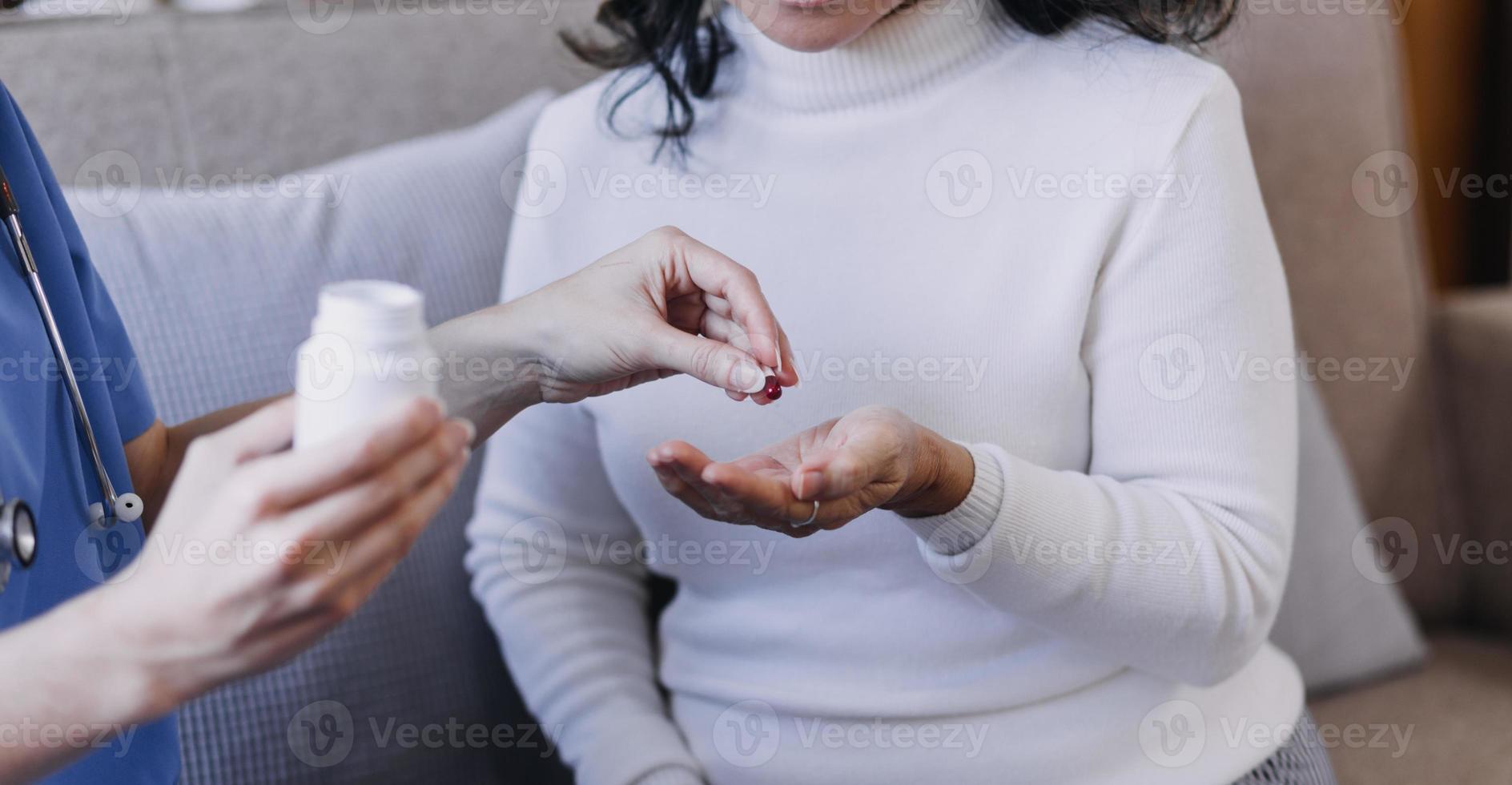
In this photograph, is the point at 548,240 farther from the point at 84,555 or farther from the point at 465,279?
the point at 84,555

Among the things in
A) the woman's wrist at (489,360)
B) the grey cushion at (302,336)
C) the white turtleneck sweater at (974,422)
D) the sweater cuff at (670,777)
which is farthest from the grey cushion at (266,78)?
the sweater cuff at (670,777)

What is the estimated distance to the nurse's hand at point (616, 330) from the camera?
28.0 inches

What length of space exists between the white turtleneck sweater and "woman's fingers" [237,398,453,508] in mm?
403

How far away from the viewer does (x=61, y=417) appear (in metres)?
0.71

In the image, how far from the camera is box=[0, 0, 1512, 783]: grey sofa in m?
1.00

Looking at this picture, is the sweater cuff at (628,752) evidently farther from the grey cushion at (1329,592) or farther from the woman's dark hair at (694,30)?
the grey cushion at (1329,592)

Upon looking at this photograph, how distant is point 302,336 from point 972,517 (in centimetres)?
60

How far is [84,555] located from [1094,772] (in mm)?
696

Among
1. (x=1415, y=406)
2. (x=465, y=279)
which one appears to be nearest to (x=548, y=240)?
(x=465, y=279)

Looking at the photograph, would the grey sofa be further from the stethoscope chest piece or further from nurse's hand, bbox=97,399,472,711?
nurse's hand, bbox=97,399,472,711

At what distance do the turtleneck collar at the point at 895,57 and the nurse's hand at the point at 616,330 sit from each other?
0.84 feet

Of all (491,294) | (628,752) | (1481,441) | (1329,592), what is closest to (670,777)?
(628,752)

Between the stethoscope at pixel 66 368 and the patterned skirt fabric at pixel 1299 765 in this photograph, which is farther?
the patterned skirt fabric at pixel 1299 765

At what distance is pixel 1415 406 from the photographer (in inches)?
55.2
